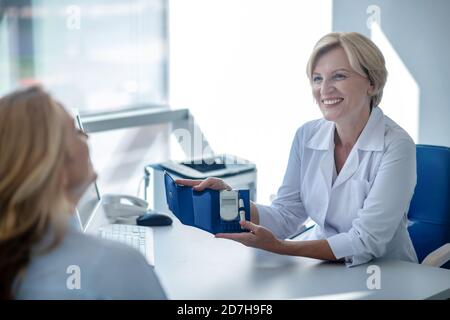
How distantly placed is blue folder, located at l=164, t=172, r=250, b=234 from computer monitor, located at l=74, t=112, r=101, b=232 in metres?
0.24

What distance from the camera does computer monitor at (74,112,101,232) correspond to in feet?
6.43

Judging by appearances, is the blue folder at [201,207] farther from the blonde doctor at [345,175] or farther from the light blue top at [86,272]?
the light blue top at [86,272]

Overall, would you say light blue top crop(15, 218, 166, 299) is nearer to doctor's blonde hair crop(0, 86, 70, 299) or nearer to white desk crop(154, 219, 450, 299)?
doctor's blonde hair crop(0, 86, 70, 299)

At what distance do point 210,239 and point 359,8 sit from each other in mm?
1758

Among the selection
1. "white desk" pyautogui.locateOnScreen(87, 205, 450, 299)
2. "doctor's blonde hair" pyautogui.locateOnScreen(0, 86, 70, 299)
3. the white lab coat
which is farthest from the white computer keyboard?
"doctor's blonde hair" pyautogui.locateOnScreen(0, 86, 70, 299)

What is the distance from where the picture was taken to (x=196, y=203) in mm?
2025

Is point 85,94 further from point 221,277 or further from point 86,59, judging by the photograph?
point 221,277

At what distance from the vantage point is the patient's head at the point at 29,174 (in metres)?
1.14

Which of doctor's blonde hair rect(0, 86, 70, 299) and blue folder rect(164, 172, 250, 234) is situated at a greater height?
doctor's blonde hair rect(0, 86, 70, 299)

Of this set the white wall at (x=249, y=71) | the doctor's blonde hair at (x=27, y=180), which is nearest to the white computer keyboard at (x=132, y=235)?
the doctor's blonde hair at (x=27, y=180)

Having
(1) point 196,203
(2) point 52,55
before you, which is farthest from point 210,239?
(2) point 52,55

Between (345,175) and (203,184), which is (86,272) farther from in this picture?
(345,175)

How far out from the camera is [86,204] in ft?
6.83

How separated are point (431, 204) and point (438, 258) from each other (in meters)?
0.22
